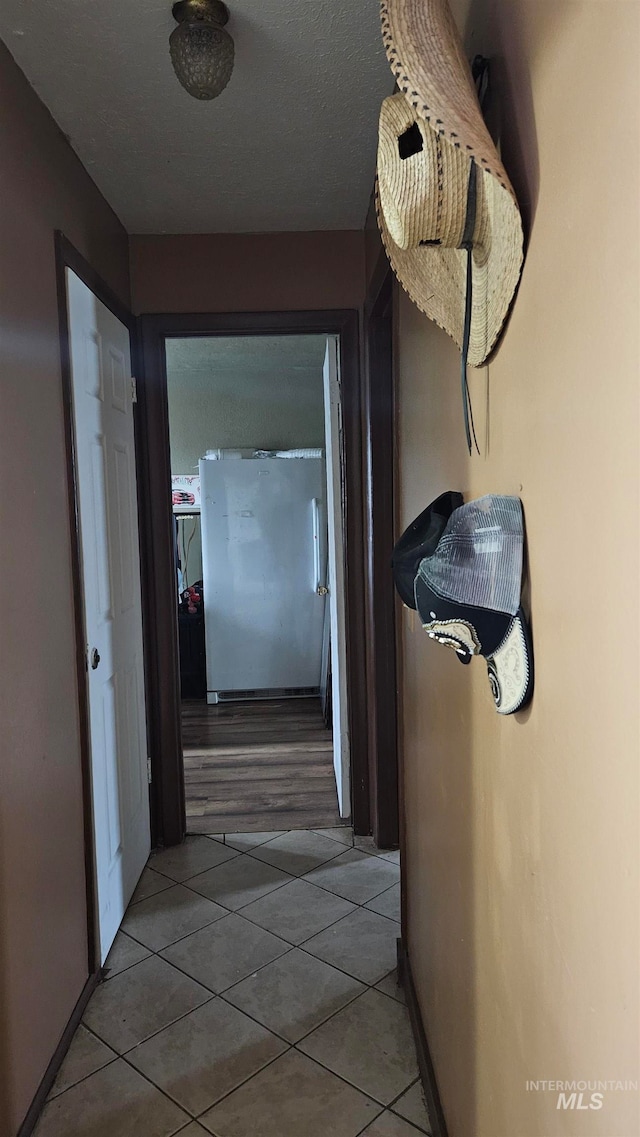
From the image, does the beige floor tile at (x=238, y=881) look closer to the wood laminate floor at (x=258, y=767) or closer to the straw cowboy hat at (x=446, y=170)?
the wood laminate floor at (x=258, y=767)

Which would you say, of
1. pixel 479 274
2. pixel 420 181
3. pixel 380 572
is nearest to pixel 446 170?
pixel 420 181

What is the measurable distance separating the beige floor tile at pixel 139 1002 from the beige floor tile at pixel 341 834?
3.09 ft

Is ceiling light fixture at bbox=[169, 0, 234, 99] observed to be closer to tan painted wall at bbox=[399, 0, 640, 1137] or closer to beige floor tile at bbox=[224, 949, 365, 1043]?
tan painted wall at bbox=[399, 0, 640, 1137]

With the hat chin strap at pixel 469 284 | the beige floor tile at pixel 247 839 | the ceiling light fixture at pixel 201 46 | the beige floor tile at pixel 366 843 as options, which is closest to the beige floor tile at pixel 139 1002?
the beige floor tile at pixel 247 839

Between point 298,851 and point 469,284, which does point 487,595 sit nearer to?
point 469,284

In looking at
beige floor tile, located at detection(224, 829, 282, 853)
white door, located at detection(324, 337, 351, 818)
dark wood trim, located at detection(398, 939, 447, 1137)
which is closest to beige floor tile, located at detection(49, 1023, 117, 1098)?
dark wood trim, located at detection(398, 939, 447, 1137)

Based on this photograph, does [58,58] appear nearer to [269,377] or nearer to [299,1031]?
[299,1031]

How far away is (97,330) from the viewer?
2285 mm

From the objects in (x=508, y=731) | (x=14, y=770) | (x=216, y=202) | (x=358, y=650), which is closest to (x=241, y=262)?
(x=216, y=202)

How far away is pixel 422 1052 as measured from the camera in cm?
171

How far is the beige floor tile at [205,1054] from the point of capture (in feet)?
5.56

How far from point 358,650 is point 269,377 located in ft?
9.28

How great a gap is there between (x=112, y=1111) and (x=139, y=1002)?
A: 1.21 feet

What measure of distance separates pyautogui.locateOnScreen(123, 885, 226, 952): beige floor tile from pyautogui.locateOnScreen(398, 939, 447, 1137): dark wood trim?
674 millimetres
